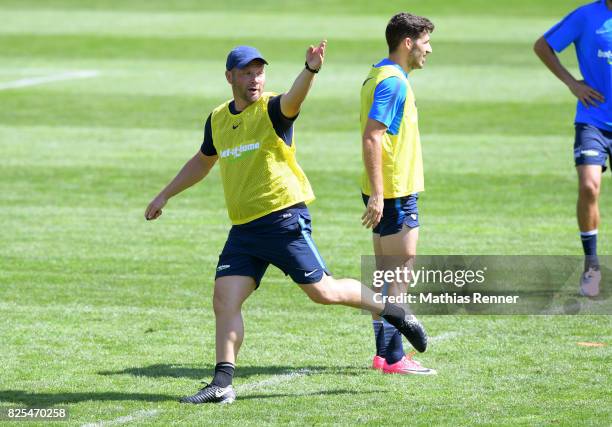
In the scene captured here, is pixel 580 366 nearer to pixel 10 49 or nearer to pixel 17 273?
Result: pixel 17 273

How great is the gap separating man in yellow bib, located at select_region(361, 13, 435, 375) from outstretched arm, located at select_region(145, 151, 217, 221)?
3.30ft

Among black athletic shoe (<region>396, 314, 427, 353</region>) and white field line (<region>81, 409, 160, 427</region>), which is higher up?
black athletic shoe (<region>396, 314, 427, 353</region>)

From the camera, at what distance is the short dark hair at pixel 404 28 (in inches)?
309

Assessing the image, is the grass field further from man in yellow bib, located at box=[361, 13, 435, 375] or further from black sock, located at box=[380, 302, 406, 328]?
man in yellow bib, located at box=[361, 13, 435, 375]

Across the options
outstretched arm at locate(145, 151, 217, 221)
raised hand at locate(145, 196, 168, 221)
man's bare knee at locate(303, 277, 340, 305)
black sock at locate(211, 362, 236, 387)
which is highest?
outstretched arm at locate(145, 151, 217, 221)

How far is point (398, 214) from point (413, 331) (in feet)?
2.52

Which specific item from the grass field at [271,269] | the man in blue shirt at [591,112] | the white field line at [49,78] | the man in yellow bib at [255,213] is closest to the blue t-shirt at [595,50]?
the man in blue shirt at [591,112]

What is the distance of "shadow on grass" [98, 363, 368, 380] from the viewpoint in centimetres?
803

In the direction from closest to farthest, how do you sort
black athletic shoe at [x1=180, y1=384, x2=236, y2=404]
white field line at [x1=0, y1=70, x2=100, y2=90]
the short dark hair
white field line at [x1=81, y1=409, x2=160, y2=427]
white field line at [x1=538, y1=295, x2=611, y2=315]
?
1. white field line at [x1=81, y1=409, x2=160, y2=427]
2. black athletic shoe at [x1=180, y1=384, x2=236, y2=404]
3. the short dark hair
4. white field line at [x1=538, y1=295, x2=611, y2=315]
5. white field line at [x1=0, y1=70, x2=100, y2=90]

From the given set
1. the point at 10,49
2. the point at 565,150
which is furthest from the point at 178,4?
the point at 565,150

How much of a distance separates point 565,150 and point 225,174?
38.4 ft

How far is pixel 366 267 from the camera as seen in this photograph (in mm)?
10430

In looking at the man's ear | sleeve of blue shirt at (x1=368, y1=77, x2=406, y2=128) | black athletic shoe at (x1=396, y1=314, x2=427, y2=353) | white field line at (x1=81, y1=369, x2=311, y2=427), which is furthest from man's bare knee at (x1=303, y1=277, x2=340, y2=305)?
the man's ear

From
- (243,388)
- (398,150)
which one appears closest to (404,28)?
(398,150)
